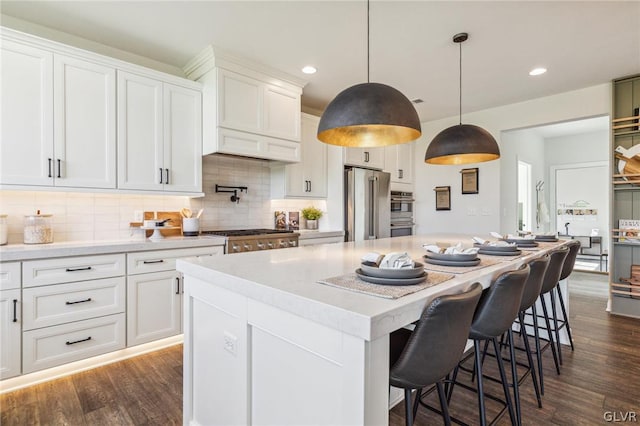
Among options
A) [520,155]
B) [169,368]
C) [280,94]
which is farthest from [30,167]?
[520,155]

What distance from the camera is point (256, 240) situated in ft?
10.6

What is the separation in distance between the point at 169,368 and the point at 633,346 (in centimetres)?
383

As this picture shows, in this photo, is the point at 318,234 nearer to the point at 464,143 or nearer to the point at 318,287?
the point at 464,143

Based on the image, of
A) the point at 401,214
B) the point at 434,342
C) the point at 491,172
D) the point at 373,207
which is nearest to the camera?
the point at 434,342

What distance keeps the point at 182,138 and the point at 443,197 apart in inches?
156

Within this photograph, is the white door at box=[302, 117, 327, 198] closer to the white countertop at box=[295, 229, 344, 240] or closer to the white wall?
the white countertop at box=[295, 229, 344, 240]

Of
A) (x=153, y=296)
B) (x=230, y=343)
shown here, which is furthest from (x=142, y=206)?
(x=230, y=343)

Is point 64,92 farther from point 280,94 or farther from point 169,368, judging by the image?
point 169,368

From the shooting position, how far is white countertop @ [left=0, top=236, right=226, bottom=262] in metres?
2.13

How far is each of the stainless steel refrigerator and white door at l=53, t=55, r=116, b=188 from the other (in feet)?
8.64

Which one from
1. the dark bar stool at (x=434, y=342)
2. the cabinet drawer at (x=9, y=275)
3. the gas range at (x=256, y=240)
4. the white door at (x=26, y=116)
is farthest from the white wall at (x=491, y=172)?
the cabinet drawer at (x=9, y=275)

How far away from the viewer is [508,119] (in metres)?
4.54

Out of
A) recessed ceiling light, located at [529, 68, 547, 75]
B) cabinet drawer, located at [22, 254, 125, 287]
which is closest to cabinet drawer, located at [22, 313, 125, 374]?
cabinet drawer, located at [22, 254, 125, 287]

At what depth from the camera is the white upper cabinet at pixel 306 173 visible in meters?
3.97
